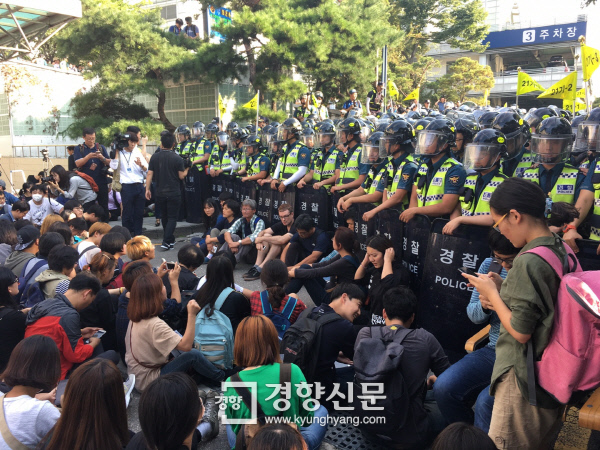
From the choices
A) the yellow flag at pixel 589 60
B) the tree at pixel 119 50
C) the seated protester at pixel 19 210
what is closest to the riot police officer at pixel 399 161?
the yellow flag at pixel 589 60

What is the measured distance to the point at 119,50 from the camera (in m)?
17.2

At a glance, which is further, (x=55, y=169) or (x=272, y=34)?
(x=272, y=34)

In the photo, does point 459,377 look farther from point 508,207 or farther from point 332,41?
point 332,41

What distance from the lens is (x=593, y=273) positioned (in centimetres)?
235

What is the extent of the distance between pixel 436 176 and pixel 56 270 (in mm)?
3795

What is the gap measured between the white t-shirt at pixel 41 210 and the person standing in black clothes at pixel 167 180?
168cm

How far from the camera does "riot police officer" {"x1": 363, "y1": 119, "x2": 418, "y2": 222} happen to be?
236 inches

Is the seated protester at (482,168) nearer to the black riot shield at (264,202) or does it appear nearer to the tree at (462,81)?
the black riot shield at (264,202)

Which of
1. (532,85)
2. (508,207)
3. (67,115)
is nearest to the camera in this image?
(508,207)

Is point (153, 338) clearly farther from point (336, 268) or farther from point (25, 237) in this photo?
point (25, 237)

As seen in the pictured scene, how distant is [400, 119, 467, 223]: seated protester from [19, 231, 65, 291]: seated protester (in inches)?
141

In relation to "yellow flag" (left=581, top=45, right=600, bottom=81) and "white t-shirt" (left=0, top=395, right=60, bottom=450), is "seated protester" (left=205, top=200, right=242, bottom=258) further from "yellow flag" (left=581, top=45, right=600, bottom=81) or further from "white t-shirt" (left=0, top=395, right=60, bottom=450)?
"yellow flag" (left=581, top=45, right=600, bottom=81)

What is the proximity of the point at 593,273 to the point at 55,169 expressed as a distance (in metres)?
9.44

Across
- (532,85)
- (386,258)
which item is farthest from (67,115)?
(386,258)
